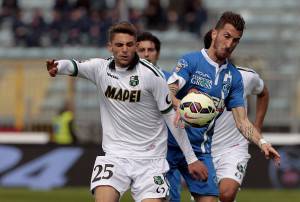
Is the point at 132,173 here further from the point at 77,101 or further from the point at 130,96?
the point at 77,101

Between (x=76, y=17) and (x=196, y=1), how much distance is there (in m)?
3.08

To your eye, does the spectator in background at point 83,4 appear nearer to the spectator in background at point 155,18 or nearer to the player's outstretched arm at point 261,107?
the spectator in background at point 155,18

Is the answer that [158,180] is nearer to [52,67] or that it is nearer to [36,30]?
[52,67]

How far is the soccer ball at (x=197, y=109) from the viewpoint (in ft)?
28.2

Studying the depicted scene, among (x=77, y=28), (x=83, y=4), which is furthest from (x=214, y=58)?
(x=83, y=4)

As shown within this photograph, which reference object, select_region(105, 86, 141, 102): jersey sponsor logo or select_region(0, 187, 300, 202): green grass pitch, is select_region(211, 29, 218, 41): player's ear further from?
select_region(0, 187, 300, 202): green grass pitch

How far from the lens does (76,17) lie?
24.3 meters

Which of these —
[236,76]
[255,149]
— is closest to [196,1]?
[255,149]

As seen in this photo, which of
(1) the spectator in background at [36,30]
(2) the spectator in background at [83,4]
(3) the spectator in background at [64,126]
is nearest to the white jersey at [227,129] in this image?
(3) the spectator in background at [64,126]

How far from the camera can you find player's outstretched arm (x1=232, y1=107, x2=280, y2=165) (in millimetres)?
8383

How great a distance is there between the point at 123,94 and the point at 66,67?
0.57 meters

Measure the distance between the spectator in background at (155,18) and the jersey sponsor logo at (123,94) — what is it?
16.1m

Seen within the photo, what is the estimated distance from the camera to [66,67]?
28.9 ft

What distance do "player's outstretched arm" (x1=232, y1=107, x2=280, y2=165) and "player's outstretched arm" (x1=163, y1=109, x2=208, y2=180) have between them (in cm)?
54
